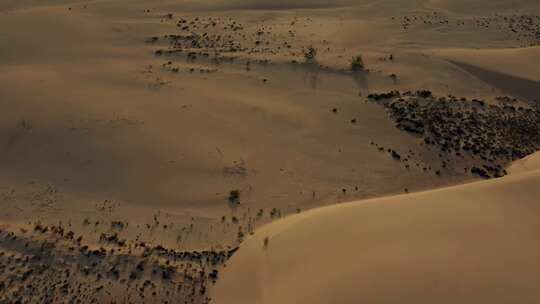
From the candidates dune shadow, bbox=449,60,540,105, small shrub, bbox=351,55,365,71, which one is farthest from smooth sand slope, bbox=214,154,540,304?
small shrub, bbox=351,55,365,71

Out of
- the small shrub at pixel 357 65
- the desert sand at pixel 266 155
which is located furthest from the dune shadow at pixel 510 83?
the small shrub at pixel 357 65

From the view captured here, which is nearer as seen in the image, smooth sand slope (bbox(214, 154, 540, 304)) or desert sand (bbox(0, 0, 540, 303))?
smooth sand slope (bbox(214, 154, 540, 304))

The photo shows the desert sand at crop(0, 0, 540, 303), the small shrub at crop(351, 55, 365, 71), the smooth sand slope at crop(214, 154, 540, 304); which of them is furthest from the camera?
the small shrub at crop(351, 55, 365, 71)

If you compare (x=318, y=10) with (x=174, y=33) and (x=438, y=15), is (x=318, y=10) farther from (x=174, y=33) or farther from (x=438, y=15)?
(x=174, y=33)

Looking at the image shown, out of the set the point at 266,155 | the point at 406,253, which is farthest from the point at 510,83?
the point at 406,253

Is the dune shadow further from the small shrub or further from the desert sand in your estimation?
the small shrub

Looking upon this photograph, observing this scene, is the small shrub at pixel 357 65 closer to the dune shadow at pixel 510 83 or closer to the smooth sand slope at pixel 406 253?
the dune shadow at pixel 510 83

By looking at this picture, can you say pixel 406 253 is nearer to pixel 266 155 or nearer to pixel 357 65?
pixel 266 155
